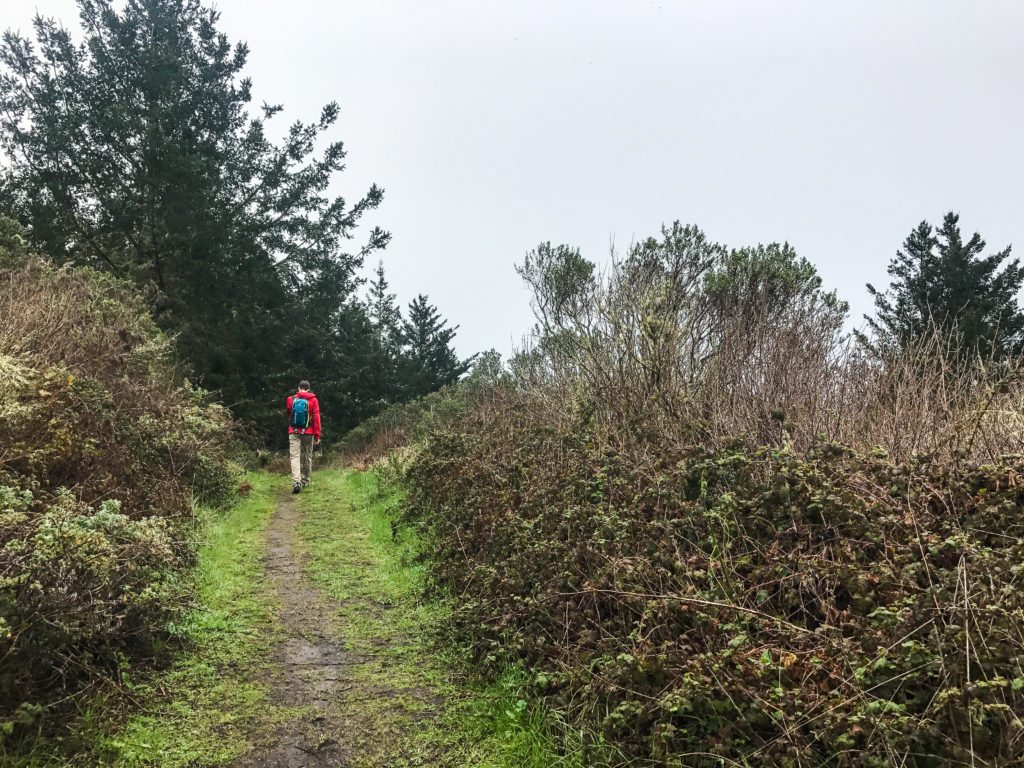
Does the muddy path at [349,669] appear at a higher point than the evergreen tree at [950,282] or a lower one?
lower

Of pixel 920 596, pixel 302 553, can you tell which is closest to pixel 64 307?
pixel 302 553

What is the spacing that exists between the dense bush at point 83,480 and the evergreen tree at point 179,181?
213 inches

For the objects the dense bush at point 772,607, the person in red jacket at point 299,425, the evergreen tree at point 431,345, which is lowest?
the dense bush at point 772,607

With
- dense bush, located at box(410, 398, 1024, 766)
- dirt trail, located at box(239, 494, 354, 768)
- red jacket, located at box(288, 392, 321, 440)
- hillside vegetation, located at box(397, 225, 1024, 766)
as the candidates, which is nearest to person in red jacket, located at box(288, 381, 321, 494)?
red jacket, located at box(288, 392, 321, 440)

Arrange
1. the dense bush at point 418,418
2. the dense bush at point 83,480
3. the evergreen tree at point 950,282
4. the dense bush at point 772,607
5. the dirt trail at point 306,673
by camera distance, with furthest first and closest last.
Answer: the evergreen tree at point 950,282
the dense bush at point 418,418
the dirt trail at point 306,673
the dense bush at point 83,480
the dense bush at point 772,607

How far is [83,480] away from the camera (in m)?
5.66

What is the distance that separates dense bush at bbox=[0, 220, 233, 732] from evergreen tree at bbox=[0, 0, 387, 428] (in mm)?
5414

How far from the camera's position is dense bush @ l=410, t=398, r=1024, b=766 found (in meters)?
2.53

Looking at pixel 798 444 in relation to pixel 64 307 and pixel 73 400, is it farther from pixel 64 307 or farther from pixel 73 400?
pixel 64 307

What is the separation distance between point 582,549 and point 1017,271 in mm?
35029

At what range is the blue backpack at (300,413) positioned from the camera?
11.8 m

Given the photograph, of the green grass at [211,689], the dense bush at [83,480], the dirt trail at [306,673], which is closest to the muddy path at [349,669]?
the dirt trail at [306,673]

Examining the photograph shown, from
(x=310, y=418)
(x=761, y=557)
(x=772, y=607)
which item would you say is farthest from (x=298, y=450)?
(x=772, y=607)

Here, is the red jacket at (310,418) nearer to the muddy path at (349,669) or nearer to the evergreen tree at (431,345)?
the muddy path at (349,669)
